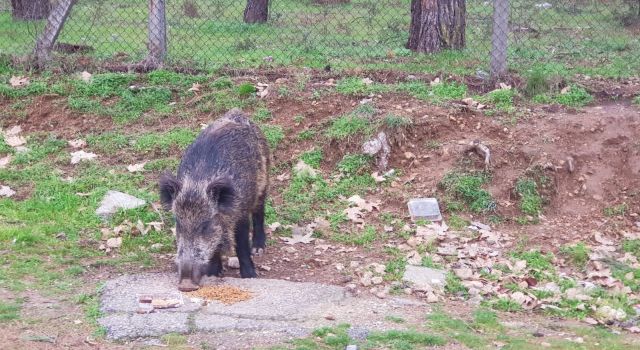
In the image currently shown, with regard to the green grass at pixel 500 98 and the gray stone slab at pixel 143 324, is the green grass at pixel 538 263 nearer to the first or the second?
the green grass at pixel 500 98

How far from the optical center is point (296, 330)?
17.5 feet

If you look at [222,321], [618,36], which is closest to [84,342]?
[222,321]

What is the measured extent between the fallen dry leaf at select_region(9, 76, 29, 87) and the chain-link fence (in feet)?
2.05

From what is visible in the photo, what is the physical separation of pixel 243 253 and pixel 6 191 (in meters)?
2.88

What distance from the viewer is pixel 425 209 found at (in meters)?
7.63

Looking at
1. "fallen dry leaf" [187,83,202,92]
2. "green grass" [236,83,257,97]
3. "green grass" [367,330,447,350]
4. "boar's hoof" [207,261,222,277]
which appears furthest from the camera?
"fallen dry leaf" [187,83,202,92]

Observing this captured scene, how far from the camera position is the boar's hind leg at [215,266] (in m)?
6.35

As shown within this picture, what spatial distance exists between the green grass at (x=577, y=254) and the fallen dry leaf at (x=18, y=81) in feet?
21.6

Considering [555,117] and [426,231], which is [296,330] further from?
[555,117]

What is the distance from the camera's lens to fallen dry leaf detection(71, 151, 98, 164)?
8727 mm

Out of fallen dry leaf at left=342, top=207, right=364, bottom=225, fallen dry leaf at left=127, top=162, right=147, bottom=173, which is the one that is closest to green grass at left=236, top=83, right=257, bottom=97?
fallen dry leaf at left=127, top=162, right=147, bottom=173

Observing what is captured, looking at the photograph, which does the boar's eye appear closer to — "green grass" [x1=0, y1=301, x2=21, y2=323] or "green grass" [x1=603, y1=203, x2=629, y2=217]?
"green grass" [x1=0, y1=301, x2=21, y2=323]

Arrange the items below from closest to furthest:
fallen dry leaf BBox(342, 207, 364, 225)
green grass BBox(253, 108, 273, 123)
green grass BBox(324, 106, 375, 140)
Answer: fallen dry leaf BBox(342, 207, 364, 225) < green grass BBox(324, 106, 375, 140) < green grass BBox(253, 108, 273, 123)

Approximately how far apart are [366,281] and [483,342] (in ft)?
4.15
